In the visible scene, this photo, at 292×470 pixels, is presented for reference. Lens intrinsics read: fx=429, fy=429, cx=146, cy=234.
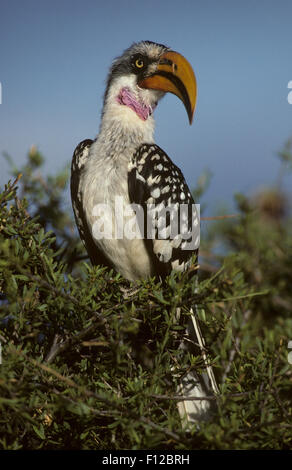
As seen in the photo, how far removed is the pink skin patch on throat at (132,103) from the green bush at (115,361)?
1.37 m

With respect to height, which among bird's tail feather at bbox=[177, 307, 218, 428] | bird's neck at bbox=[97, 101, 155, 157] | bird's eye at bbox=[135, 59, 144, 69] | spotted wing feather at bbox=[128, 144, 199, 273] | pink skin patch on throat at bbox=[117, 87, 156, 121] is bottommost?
bird's tail feather at bbox=[177, 307, 218, 428]

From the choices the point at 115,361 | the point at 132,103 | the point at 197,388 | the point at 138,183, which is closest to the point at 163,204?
the point at 138,183

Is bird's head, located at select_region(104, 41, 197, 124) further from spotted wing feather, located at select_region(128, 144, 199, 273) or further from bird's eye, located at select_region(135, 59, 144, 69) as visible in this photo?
spotted wing feather, located at select_region(128, 144, 199, 273)

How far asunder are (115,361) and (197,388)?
1160mm

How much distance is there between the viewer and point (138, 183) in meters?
2.91

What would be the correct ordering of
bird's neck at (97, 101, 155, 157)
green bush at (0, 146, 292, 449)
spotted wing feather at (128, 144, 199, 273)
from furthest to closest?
bird's neck at (97, 101, 155, 157) → spotted wing feather at (128, 144, 199, 273) → green bush at (0, 146, 292, 449)

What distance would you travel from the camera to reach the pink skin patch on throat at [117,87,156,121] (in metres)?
3.39

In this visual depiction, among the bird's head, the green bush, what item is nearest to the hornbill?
the bird's head

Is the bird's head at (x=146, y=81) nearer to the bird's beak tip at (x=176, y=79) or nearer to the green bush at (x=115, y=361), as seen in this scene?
the bird's beak tip at (x=176, y=79)

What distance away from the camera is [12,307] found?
159 centimetres

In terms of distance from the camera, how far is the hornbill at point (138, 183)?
2.94 meters

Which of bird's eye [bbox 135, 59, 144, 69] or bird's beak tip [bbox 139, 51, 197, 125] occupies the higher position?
bird's eye [bbox 135, 59, 144, 69]

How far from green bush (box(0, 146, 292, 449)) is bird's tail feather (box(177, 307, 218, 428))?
143 millimetres

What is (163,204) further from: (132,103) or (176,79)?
(176,79)
